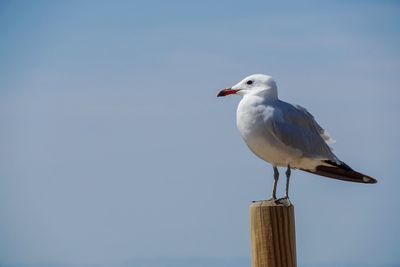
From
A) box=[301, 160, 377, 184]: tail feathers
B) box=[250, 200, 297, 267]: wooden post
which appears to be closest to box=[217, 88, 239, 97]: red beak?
box=[301, 160, 377, 184]: tail feathers

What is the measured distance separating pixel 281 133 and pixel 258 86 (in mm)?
538

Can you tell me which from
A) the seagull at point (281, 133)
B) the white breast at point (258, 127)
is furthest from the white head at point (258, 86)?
the white breast at point (258, 127)

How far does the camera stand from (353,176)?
7.23 m

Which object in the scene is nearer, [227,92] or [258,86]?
[258,86]

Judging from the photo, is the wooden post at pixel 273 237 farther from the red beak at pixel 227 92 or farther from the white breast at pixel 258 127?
the red beak at pixel 227 92

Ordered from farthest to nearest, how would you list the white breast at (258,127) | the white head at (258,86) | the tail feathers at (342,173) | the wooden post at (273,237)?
the tail feathers at (342,173) < the white head at (258,86) < the white breast at (258,127) < the wooden post at (273,237)

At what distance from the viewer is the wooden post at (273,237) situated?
4.17 metres

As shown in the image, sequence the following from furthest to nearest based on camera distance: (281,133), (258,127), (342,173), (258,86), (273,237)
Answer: (342,173) → (258,86) → (281,133) → (258,127) → (273,237)

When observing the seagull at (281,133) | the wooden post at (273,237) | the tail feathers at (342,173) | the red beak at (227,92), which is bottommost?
the wooden post at (273,237)

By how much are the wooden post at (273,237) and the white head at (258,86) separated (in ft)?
9.46

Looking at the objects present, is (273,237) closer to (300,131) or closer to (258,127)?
(258,127)

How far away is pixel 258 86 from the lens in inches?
278

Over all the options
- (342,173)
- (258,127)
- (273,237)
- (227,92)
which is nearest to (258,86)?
(227,92)

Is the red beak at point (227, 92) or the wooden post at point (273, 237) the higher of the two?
the red beak at point (227, 92)
